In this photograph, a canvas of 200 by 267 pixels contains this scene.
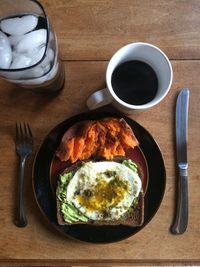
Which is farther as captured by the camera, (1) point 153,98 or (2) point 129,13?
(2) point 129,13

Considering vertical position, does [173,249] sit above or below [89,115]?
below

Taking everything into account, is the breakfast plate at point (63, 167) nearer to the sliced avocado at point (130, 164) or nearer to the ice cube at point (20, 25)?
the sliced avocado at point (130, 164)

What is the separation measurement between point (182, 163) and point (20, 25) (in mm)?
516

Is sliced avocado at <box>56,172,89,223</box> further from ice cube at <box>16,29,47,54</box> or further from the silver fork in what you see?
ice cube at <box>16,29,47,54</box>

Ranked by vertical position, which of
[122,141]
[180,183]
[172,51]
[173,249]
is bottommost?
[173,249]

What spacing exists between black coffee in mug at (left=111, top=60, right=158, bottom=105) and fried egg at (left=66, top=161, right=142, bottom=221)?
0.17 meters

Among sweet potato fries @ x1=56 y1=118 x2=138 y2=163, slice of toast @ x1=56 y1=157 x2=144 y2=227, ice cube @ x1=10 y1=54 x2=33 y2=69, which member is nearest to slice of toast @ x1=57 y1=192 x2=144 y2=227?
slice of toast @ x1=56 y1=157 x2=144 y2=227

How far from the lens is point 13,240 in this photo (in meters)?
0.89

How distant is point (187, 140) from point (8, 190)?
1.58 ft

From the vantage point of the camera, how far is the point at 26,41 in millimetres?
775

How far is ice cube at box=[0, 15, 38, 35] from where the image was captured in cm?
78

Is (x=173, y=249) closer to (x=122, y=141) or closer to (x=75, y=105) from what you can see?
(x=122, y=141)

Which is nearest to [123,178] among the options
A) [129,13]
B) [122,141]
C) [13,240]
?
[122,141]

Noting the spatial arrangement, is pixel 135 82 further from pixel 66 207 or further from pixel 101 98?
pixel 66 207
